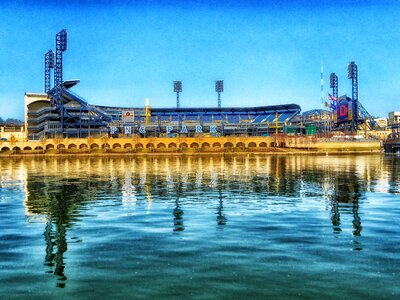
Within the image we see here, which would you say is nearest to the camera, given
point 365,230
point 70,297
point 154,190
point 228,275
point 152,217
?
point 70,297

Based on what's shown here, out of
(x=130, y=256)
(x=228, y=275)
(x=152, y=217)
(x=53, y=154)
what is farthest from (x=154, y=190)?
(x=53, y=154)

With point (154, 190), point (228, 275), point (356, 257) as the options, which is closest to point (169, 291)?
point (228, 275)

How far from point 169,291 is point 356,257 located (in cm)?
831

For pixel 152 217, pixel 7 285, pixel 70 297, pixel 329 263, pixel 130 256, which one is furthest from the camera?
pixel 152 217

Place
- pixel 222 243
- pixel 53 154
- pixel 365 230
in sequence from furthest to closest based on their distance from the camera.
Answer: pixel 53 154 → pixel 365 230 → pixel 222 243

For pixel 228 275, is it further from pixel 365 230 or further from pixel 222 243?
pixel 365 230

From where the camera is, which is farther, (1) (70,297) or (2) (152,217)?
(2) (152,217)

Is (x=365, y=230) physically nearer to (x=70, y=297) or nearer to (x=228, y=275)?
(x=228, y=275)

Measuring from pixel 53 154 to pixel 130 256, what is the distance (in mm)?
163558

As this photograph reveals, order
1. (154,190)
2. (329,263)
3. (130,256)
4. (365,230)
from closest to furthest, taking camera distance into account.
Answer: (329,263) → (130,256) → (365,230) → (154,190)

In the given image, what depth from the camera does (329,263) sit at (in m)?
18.7

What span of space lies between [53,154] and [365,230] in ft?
532

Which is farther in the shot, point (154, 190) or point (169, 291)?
point (154, 190)

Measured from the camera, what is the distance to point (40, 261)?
1947 cm
